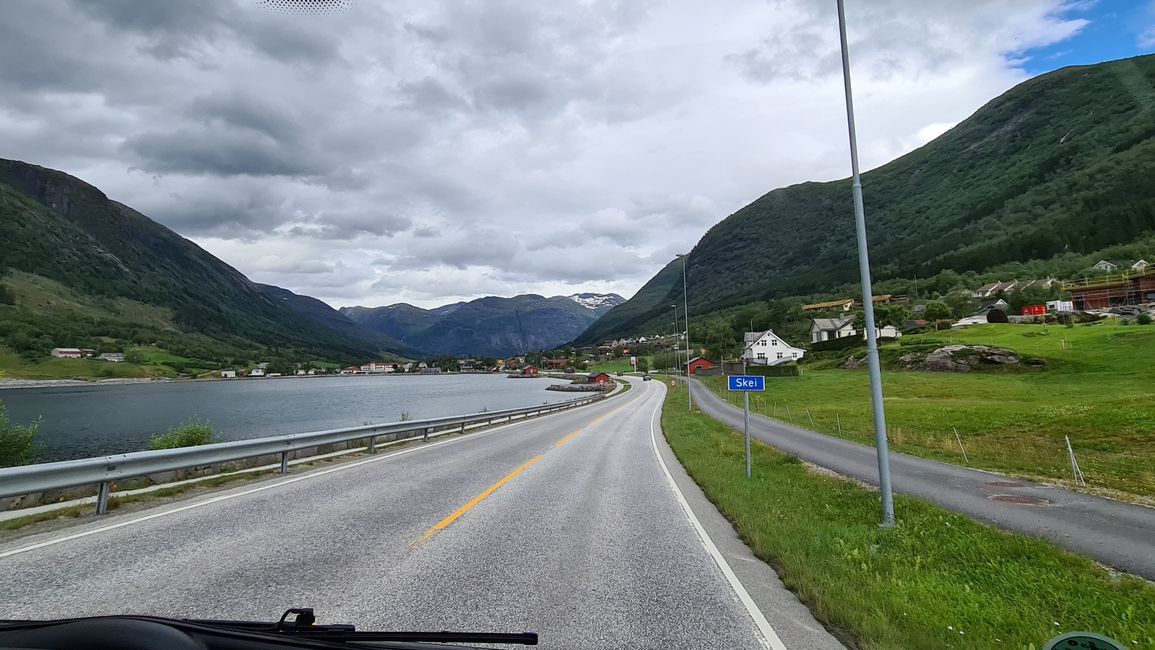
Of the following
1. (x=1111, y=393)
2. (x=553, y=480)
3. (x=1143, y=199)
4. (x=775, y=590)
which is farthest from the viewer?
(x=1143, y=199)

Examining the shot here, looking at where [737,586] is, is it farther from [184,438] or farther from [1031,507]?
[184,438]

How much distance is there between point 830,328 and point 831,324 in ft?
7.21

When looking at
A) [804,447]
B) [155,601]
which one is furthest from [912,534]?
[804,447]

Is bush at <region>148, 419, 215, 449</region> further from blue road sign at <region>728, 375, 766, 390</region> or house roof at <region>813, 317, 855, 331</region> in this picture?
house roof at <region>813, 317, 855, 331</region>

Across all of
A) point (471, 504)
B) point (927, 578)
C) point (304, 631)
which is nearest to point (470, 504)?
point (471, 504)

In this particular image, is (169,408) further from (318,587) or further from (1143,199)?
(1143,199)

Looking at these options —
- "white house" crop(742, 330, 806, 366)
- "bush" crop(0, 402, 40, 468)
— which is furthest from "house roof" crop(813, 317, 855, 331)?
"bush" crop(0, 402, 40, 468)

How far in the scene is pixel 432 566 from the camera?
628cm

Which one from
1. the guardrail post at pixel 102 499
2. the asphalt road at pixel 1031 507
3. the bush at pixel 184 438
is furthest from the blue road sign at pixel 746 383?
the bush at pixel 184 438

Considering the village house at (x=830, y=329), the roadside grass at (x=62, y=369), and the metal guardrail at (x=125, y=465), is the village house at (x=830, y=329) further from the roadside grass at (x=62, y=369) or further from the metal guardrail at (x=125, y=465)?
the roadside grass at (x=62, y=369)

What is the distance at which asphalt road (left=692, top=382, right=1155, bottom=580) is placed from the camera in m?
9.27

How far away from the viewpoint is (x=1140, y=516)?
1150 centimetres

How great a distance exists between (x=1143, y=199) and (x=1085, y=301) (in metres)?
108

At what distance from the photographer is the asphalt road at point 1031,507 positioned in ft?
30.4
